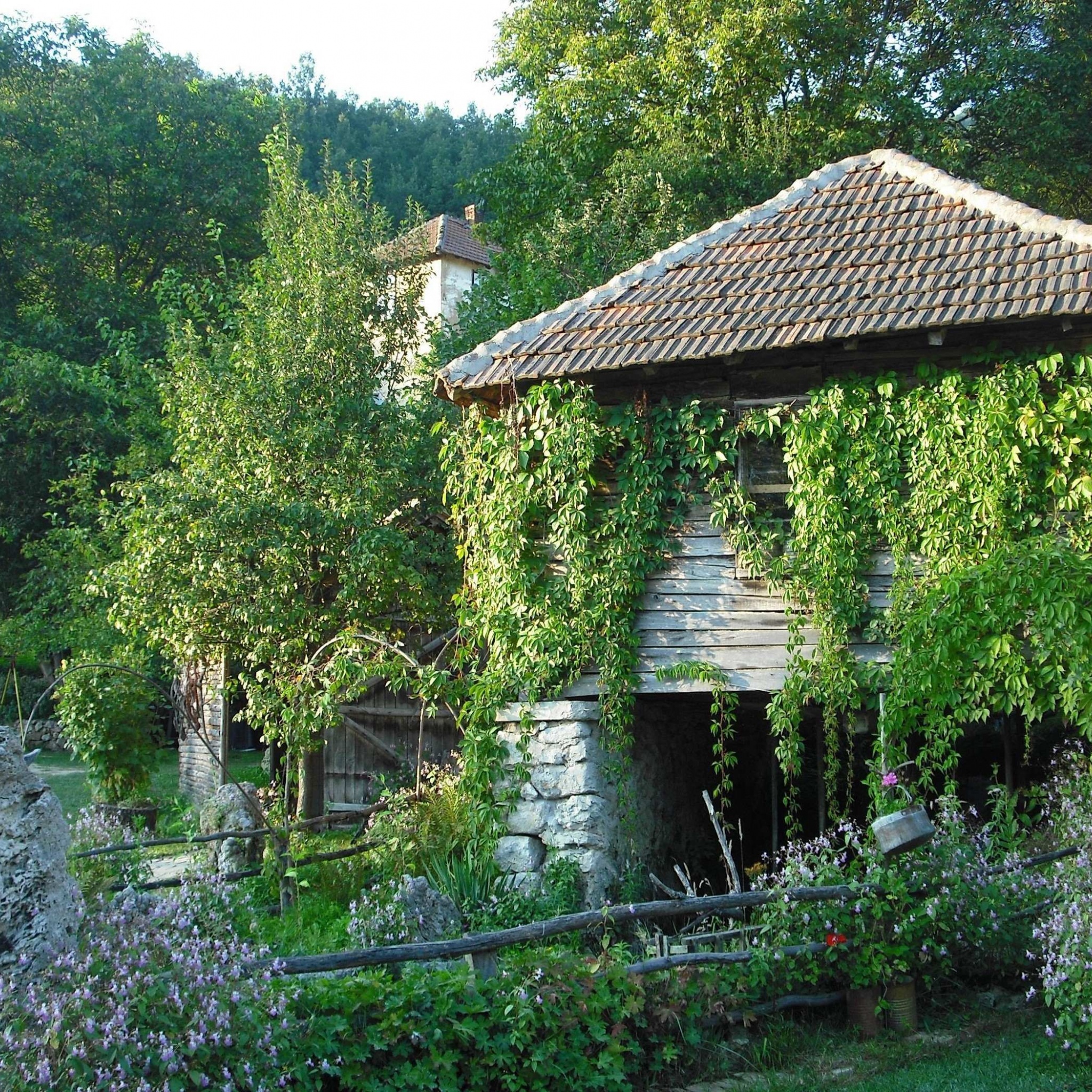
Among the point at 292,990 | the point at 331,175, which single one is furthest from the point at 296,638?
the point at 292,990

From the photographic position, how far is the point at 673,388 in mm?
8680

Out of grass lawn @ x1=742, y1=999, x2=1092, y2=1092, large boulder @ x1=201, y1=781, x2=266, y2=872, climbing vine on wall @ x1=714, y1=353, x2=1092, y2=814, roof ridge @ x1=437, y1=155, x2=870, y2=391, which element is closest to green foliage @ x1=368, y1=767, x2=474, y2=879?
large boulder @ x1=201, y1=781, x2=266, y2=872

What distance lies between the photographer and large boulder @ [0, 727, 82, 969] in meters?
4.37

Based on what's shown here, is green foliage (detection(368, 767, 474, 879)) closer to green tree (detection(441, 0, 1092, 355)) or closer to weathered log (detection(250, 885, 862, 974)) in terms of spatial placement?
weathered log (detection(250, 885, 862, 974))

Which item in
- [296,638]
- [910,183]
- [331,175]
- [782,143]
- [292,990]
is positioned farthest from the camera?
[782,143]

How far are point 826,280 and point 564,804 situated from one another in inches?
174

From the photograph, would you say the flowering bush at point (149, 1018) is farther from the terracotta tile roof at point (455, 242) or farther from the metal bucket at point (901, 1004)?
the terracotta tile roof at point (455, 242)

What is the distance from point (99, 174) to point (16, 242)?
7.56 feet

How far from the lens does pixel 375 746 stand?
44.7 ft

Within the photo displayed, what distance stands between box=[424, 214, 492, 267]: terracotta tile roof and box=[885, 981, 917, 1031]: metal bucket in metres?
25.6

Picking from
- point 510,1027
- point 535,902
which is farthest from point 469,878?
point 510,1027

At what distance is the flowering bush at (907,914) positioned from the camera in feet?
20.5

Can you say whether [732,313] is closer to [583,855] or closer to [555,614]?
[555,614]

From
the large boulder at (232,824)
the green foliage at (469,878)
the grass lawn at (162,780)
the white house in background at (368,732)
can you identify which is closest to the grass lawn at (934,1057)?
the green foliage at (469,878)
